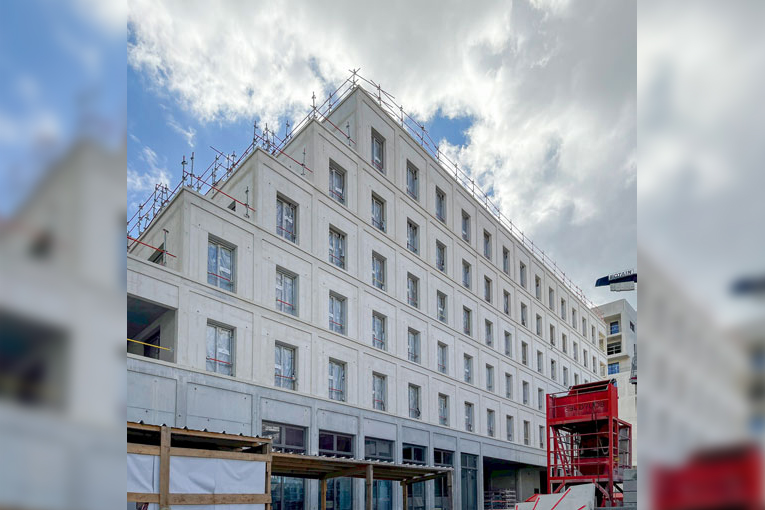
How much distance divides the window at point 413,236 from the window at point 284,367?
488cm

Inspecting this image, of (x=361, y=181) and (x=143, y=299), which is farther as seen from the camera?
(x=361, y=181)

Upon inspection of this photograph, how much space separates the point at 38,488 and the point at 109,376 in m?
A: 0.14

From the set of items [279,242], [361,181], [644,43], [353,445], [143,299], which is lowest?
[353,445]

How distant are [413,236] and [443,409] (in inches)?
170

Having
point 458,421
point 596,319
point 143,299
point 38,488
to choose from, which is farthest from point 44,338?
point 596,319

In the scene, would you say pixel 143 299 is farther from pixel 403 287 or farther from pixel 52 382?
pixel 52 382

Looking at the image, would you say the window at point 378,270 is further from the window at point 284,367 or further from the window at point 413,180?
the window at point 284,367

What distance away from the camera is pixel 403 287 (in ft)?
49.5

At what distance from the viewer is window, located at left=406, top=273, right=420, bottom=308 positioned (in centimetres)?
1551

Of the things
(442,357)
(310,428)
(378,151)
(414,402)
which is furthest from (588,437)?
(378,151)

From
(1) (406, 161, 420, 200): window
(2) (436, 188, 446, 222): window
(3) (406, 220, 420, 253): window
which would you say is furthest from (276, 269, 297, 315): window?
(2) (436, 188, 446, 222): window

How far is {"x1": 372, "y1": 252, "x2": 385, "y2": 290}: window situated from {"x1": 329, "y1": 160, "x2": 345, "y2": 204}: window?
1.60 m

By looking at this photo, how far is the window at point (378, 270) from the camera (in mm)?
14578

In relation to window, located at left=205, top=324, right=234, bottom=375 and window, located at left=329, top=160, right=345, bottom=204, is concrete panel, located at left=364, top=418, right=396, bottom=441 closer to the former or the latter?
window, located at left=205, top=324, right=234, bottom=375
